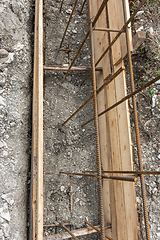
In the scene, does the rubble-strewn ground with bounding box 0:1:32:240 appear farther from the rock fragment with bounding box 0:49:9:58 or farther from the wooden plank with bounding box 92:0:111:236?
the wooden plank with bounding box 92:0:111:236

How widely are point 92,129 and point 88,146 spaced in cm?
33

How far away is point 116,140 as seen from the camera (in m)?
2.98

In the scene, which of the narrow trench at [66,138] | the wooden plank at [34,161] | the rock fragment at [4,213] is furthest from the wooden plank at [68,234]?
the rock fragment at [4,213]

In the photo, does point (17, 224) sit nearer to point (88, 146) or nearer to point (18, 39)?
point (88, 146)

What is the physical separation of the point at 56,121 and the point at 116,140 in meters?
1.14

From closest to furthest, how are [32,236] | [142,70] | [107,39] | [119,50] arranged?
[32,236] < [119,50] < [107,39] < [142,70]

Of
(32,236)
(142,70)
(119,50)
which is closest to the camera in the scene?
(32,236)

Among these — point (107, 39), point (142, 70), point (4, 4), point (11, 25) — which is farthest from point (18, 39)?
point (142, 70)

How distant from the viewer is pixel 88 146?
3430 mm

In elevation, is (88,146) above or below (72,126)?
below

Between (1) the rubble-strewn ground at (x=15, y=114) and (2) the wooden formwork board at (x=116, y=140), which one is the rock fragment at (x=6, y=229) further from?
(2) the wooden formwork board at (x=116, y=140)

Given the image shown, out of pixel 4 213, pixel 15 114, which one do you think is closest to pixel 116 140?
pixel 15 114

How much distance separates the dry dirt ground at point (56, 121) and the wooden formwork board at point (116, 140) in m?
0.29

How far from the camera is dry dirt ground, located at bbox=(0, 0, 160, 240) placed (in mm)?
2514
